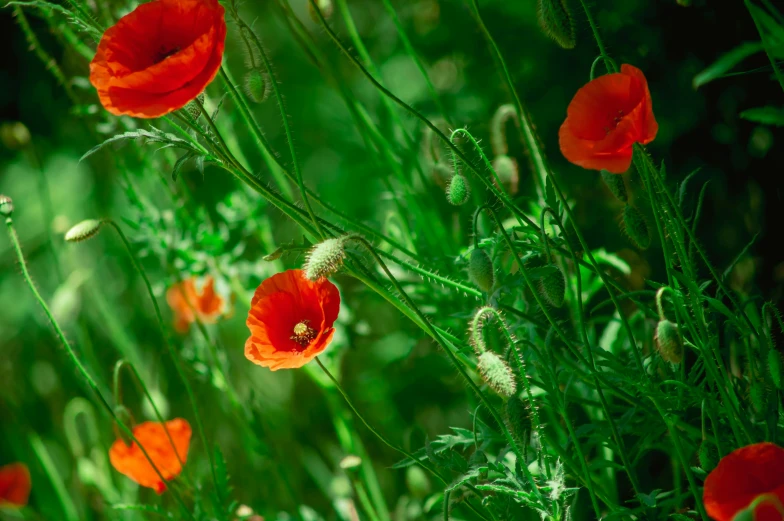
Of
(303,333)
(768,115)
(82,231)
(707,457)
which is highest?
(82,231)

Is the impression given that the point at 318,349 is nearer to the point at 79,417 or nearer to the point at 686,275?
the point at 686,275

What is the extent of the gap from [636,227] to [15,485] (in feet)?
3.77

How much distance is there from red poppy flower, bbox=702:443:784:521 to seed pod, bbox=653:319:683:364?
0.12 m

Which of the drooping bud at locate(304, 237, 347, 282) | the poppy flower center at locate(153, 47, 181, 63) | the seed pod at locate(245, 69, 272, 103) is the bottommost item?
the drooping bud at locate(304, 237, 347, 282)

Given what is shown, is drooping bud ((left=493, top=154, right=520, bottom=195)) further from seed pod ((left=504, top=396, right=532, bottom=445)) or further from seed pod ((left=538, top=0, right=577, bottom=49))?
seed pod ((left=504, top=396, right=532, bottom=445))

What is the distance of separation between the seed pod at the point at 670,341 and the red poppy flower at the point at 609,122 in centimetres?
17

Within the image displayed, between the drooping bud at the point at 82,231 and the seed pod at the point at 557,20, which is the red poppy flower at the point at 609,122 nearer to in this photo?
the seed pod at the point at 557,20

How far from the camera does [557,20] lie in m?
0.85

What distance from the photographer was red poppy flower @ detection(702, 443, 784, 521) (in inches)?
27.7

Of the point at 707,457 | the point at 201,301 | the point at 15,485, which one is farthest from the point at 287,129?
the point at 15,485

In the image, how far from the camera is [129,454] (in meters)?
1.14

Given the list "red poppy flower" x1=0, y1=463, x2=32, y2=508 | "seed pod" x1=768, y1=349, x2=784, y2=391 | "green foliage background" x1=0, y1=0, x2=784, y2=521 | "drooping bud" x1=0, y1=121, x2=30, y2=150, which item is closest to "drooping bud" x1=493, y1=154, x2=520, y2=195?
"green foliage background" x1=0, y1=0, x2=784, y2=521

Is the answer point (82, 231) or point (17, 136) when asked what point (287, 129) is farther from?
point (17, 136)

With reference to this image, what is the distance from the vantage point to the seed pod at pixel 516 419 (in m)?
0.82
